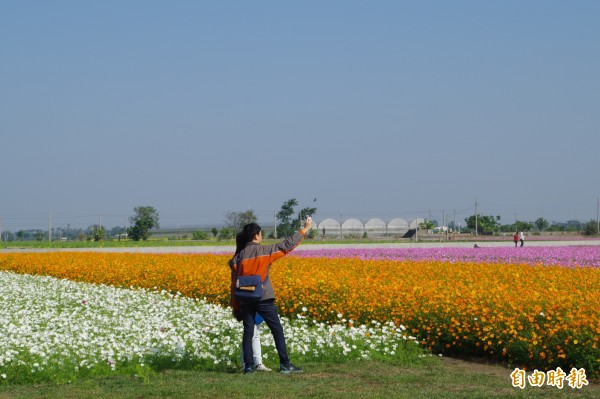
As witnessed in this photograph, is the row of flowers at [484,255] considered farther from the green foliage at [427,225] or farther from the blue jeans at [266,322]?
the green foliage at [427,225]

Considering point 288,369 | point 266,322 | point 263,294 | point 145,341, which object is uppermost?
point 263,294

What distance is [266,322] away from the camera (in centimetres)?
814

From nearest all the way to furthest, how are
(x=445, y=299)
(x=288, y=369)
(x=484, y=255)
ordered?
(x=288, y=369)
(x=445, y=299)
(x=484, y=255)

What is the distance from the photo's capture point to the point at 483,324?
31.5ft

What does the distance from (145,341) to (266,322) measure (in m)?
2.01

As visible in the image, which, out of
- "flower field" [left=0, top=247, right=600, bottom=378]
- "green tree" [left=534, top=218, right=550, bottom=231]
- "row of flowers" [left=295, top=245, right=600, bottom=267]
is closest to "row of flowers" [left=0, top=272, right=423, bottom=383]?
"flower field" [left=0, top=247, right=600, bottom=378]

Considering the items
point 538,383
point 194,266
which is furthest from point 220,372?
point 194,266

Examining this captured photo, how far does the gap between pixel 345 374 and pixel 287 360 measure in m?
0.59

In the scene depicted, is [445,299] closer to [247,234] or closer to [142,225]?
[247,234]

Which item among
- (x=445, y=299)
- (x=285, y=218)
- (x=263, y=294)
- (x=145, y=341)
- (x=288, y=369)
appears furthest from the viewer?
(x=285, y=218)

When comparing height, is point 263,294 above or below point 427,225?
below

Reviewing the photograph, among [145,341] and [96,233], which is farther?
[96,233]

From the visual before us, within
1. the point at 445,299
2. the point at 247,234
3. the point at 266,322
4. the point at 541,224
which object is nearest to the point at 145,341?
the point at 266,322

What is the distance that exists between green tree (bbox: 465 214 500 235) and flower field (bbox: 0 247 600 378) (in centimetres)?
5249
